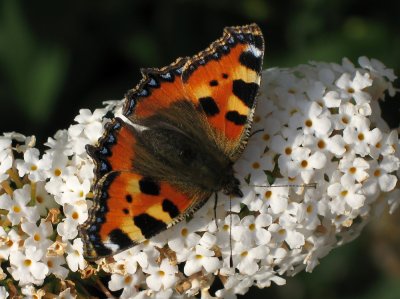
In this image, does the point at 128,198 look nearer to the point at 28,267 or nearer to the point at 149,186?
the point at 149,186

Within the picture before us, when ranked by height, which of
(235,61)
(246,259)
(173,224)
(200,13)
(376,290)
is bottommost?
(376,290)

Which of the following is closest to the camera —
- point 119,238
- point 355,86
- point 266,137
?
point 119,238

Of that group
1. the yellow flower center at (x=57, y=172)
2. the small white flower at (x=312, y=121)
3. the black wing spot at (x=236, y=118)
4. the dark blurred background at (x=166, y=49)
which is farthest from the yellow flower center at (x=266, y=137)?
the dark blurred background at (x=166, y=49)

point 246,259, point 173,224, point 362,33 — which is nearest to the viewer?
point 173,224

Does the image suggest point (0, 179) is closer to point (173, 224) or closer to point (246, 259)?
point (173, 224)

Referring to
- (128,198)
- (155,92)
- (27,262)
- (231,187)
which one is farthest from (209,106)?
(27,262)

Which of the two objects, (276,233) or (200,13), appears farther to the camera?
(200,13)

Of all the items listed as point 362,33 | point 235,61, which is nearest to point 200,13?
point 362,33
